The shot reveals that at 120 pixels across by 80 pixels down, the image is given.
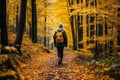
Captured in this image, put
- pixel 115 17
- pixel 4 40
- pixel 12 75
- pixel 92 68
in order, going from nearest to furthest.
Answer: pixel 12 75 → pixel 4 40 → pixel 92 68 → pixel 115 17

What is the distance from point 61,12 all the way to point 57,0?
1.64 m

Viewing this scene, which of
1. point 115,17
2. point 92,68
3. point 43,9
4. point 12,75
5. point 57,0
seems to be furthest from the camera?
point 43,9

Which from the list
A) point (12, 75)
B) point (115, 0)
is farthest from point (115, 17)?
point (12, 75)

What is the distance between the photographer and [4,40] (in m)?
10.1

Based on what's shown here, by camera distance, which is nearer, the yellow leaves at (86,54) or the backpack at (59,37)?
the backpack at (59,37)

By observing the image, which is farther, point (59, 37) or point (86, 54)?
point (86, 54)

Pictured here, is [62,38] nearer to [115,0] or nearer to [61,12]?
[115,0]

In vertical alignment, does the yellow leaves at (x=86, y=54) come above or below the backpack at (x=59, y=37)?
below

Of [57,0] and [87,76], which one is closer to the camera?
[87,76]

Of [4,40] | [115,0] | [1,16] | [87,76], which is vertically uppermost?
[115,0]

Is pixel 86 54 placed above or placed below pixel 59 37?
below

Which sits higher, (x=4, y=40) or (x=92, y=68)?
(x=4, y=40)

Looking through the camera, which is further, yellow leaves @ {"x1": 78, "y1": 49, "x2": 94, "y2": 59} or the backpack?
yellow leaves @ {"x1": 78, "y1": 49, "x2": 94, "y2": 59}

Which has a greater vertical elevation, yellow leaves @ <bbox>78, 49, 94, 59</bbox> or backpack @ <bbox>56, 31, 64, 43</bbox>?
backpack @ <bbox>56, 31, 64, 43</bbox>
